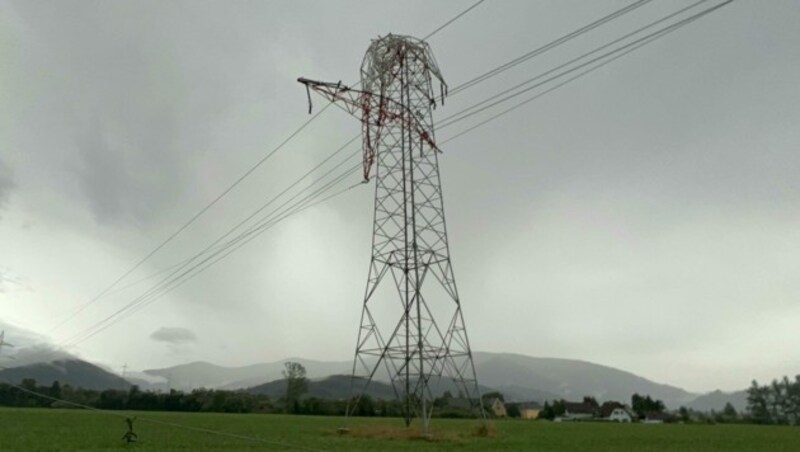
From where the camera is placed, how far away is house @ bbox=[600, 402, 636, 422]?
15400 centimetres

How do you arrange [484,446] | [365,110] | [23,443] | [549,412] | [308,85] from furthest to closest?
[549,412]
[365,110]
[308,85]
[484,446]
[23,443]

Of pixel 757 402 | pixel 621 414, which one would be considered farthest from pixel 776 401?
pixel 621 414

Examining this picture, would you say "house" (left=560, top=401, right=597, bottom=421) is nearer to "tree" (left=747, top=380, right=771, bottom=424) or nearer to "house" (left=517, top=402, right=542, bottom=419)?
"house" (left=517, top=402, right=542, bottom=419)

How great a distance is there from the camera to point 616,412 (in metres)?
157

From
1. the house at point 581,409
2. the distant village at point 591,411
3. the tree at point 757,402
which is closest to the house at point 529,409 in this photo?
the distant village at point 591,411

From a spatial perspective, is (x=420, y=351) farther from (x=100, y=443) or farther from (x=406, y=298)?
(x=100, y=443)

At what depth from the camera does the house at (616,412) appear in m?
154

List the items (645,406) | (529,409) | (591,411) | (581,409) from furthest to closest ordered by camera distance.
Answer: (529,409) → (581,409) → (591,411) → (645,406)

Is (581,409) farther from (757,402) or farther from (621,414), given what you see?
(757,402)

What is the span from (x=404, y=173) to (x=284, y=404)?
99.3 m

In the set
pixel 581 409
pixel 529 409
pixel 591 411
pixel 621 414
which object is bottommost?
pixel 621 414

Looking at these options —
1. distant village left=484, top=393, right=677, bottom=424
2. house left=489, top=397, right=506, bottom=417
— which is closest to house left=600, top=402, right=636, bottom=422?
distant village left=484, top=393, right=677, bottom=424

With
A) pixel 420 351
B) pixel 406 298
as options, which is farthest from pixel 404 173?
pixel 420 351

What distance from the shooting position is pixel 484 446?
93.0 ft
